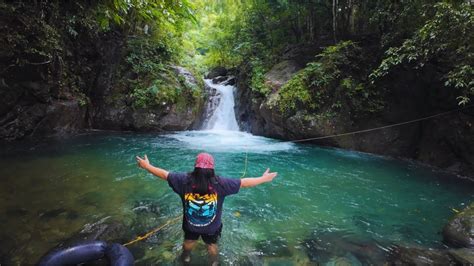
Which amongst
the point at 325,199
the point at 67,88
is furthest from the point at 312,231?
the point at 67,88

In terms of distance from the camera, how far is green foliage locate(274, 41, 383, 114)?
34.1 feet

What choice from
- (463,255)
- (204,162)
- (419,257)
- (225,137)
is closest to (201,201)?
(204,162)

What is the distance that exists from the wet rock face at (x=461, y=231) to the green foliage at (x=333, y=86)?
6621mm

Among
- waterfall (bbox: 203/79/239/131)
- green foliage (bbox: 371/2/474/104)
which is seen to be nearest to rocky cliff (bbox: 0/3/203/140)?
waterfall (bbox: 203/79/239/131)

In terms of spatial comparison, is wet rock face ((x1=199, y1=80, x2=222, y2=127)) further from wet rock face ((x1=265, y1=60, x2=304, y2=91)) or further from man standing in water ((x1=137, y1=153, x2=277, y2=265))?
man standing in water ((x1=137, y1=153, x2=277, y2=265))

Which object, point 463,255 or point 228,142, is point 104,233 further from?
point 228,142

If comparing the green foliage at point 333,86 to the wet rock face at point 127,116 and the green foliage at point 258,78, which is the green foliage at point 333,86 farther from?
the wet rock face at point 127,116

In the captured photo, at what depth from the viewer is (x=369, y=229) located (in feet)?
14.7

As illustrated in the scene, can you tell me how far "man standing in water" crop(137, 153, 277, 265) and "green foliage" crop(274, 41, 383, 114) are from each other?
8612mm

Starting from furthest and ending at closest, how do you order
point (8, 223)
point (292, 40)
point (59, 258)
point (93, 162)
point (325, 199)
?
1. point (292, 40)
2. point (93, 162)
3. point (325, 199)
4. point (8, 223)
5. point (59, 258)

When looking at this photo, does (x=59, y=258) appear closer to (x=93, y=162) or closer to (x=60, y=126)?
(x=93, y=162)

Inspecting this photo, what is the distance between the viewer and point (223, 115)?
50.7 ft

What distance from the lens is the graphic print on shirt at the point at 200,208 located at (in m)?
2.83

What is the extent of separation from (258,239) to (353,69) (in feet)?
29.9
